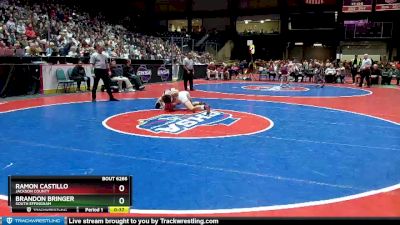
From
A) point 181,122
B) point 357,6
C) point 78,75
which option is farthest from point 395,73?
point 181,122

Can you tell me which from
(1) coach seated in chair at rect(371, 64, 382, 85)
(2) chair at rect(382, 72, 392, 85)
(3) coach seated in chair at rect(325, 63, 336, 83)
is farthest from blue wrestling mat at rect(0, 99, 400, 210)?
(3) coach seated in chair at rect(325, 63, 336, 83)

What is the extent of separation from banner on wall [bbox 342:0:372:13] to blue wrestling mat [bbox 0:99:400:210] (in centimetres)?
1689

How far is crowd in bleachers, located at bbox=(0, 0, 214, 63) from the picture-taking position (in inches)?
650

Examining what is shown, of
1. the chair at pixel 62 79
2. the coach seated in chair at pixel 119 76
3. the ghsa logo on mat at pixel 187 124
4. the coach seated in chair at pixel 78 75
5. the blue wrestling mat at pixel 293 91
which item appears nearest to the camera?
the ghsa logo on mat at pixel 187 124

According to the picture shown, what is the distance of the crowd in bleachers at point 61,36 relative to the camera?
54.2 ft

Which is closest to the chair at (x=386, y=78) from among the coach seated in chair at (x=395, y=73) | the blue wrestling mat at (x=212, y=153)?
the coach seated in chair at (x=395, y=73)

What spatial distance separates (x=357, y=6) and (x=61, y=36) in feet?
58.6

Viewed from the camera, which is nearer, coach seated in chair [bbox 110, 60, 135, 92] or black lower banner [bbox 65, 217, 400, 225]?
black lower banner [bbox 65, 217, 400, 225]

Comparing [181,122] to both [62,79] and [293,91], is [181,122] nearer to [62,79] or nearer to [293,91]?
[62,79]

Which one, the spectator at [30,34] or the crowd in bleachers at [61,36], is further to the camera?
the spectator at [30,34]

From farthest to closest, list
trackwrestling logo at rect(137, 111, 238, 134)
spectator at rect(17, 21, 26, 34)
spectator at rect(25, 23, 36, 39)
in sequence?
1. spectator at rect(17, 21, 26, 34)
2. spectator at rect(25, 23, 36, 39)
3. trackwrestling logo at rect(137, 111, 238, 134)

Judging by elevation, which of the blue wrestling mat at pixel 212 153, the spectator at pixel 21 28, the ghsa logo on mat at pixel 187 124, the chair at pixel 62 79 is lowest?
the blue wrestling mat at pixel 212 153

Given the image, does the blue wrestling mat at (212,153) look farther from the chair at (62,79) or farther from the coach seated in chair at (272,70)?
the coach seated in chair at (272,70)
